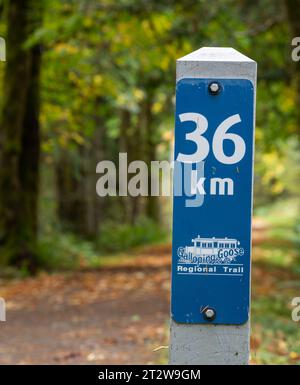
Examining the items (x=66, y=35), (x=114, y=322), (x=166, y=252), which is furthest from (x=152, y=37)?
(x=166, y=252)

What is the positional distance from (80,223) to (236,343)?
70.9 ft

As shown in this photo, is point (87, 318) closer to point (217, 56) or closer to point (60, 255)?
point (217, 56)

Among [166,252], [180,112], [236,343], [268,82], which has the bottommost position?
[166,252]

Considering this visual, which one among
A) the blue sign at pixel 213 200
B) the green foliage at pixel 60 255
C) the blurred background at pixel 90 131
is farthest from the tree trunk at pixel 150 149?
the blue sign at pixel 213 200

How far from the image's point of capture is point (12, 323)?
399 inches

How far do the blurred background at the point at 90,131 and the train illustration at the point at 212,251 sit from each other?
2948 mm

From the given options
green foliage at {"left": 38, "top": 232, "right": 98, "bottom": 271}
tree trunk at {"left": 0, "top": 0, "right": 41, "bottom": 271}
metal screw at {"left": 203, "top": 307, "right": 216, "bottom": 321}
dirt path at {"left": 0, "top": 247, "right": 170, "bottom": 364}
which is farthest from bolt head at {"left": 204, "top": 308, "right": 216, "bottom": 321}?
green foliage at {"left": 38, "top": 232, "right": 98, "bottom": 271}

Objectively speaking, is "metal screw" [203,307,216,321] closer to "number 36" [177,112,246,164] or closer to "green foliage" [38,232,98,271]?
"number 36" [177,112,246,164]

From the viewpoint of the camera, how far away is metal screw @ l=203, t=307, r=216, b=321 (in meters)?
3.97

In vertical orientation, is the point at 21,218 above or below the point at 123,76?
below

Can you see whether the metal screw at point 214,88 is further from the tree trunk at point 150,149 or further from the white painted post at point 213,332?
the tree trunk at point 150,149

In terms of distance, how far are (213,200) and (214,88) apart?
611 millimetres
